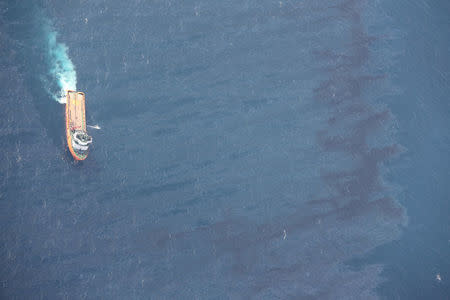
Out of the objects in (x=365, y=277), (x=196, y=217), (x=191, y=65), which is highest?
(x=191, y=65)

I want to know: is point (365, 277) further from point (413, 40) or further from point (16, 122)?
point (16, 122)

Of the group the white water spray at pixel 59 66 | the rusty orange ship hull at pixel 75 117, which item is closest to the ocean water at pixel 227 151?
the white water spray at pixel 59 66

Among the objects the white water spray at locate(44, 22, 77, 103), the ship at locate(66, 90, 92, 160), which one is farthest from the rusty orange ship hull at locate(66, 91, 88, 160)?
the white water spray at locate(44, 22, 77, 103)

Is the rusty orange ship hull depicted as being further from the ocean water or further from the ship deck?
the ocean water

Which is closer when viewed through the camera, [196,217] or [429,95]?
[196,217]

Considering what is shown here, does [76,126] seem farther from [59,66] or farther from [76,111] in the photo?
[59,66]

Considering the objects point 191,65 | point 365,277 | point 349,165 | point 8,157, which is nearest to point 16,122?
point 8,157
